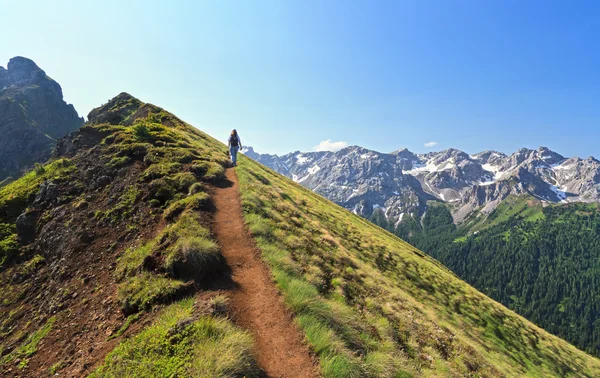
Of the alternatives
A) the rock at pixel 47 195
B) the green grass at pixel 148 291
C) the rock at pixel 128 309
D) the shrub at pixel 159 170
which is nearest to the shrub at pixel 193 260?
the green grass at pixel 148 291

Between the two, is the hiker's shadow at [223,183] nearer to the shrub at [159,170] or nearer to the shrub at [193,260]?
the shrub at [159,170]

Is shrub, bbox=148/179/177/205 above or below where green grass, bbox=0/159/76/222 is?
above

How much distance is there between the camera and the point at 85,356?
9.55m

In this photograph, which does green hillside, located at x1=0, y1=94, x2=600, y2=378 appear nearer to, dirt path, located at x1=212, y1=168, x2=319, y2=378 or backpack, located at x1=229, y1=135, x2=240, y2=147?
dirt path, located at x1=212, y1=168, x2=319, y2=378

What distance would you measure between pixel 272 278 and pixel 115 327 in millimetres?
6714

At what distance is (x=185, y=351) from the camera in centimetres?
845

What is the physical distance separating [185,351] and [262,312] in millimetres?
3751

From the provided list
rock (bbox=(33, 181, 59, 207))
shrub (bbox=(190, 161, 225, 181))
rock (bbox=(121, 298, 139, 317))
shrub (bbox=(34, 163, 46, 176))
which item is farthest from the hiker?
rock (bbox=(121, 298, 139, 317))

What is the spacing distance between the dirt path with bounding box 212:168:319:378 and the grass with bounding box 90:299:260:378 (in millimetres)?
1038

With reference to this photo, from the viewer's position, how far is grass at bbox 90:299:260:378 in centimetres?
789

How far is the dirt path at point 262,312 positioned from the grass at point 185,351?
40.9 inches

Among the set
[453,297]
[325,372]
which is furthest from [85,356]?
[453,297]

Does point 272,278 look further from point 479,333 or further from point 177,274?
point 479,333

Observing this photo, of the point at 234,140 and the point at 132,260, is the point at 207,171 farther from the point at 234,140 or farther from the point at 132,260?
the point at 132,260
